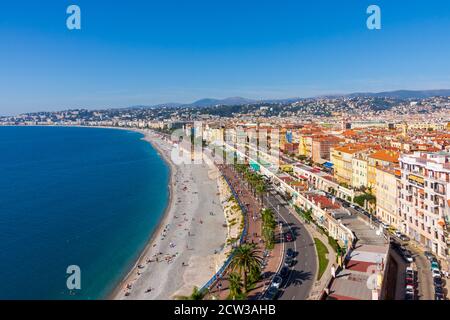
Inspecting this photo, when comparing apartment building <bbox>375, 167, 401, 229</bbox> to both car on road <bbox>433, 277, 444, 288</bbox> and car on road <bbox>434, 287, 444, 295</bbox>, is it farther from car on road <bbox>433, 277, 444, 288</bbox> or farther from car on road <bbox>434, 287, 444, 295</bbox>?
car on road <bbox>434, 287, 444, 295</bbox>

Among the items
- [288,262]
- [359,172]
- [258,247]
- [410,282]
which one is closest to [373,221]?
[258,247]

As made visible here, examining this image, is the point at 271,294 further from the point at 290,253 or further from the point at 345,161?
the point at 345,161

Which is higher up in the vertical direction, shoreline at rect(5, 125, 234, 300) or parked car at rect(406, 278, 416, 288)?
parked car at rect(406, 278, 416, 288)

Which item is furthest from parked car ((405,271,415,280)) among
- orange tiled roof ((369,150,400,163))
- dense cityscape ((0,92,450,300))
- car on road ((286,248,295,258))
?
Answer: orange tiled roof ((369,150,400,163))

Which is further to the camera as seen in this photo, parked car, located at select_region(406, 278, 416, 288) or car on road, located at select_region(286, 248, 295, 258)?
car on road, located at select_region(286, 248, 295, 258)

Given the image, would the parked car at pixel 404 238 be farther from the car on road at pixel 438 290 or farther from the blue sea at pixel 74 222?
the blue sea at pixel 74 222

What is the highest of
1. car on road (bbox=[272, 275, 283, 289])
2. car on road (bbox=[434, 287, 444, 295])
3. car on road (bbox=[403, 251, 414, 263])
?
car on road (bbox=[403, 251, 414, 263])

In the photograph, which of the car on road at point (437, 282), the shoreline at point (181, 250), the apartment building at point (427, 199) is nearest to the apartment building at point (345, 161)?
the shoreline at point (181, 250)
